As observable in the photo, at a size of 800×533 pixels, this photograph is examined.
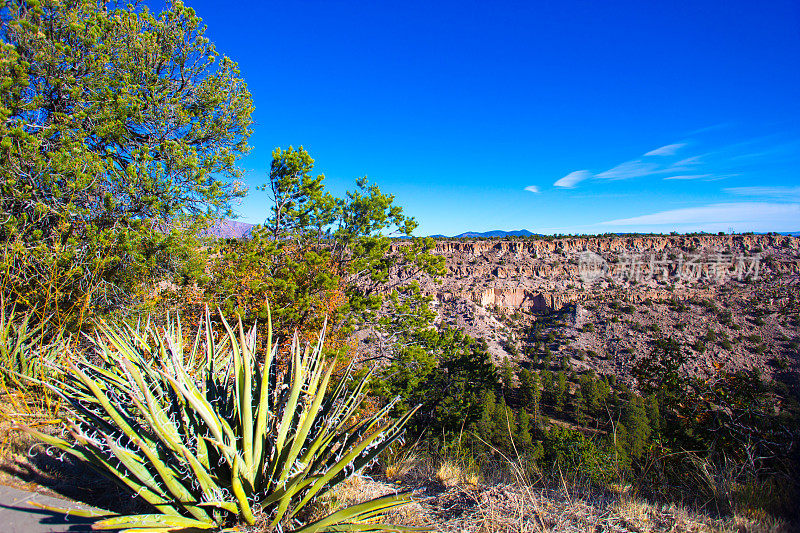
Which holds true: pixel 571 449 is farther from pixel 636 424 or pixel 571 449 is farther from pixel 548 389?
pixel 548 389

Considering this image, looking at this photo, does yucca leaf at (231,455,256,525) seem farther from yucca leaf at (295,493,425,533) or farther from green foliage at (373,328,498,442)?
green foliage at (373,328,498,442)

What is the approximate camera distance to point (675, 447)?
7.69m

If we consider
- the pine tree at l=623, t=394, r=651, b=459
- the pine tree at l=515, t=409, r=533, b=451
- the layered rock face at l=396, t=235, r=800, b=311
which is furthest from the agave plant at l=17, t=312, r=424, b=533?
the layered rock face at l=396, t=235, r=800, b=311

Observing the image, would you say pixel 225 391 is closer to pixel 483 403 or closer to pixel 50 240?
pixel 50 240

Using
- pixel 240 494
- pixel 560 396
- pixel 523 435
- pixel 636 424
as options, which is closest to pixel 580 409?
pixel 560 396

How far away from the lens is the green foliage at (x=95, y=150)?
5.75 m

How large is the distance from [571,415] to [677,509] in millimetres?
30264

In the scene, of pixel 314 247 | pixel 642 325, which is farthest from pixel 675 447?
pixel 642 325

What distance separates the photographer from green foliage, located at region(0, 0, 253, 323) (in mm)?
5750

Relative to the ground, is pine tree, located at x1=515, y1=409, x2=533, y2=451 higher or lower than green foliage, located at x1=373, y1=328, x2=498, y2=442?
lower

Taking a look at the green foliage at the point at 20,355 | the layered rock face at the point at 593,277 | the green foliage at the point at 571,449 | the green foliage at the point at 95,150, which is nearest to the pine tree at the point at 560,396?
the green foliage at the point at 571,449

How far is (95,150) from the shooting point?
7.31 metres

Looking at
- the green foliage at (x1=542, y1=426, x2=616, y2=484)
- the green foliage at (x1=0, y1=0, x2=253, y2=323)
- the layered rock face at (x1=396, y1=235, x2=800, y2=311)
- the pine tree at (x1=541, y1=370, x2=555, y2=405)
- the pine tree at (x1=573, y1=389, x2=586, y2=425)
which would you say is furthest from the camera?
the layered rock face at (x1=396, y1=235, x2=800, y2=311)

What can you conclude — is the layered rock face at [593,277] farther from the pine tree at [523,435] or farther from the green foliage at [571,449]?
the green foliage at [571,449]
